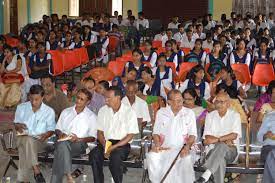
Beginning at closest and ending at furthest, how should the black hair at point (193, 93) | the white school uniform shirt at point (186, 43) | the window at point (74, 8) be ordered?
the black hair at point (193, 93) → the white school uniform shirt at point (186, 43) → the window at point (74, 8)

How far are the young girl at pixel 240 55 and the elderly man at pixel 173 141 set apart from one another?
5103 millimetres

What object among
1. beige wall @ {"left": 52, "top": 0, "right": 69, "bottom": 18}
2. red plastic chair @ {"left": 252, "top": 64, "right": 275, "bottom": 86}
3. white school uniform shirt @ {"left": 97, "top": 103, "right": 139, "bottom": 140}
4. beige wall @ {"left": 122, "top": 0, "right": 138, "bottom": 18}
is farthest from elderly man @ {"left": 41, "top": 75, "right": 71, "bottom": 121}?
beige wall @ {"left": 52, "top": 0, "right": 69, "bottom": 18}

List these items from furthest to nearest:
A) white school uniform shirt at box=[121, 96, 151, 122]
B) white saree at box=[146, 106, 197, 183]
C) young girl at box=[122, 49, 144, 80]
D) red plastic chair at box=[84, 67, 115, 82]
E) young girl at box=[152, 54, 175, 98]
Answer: young girl at box=[122, 49, 144, 80] < red plastic chair at box=[84, 67, 115, 82] < young girl at box=[152, 54, 175, 98] < white school uniform shirt at box=[121, 96, 151, 122] < white saree at box=[146, 106, 197, 183]

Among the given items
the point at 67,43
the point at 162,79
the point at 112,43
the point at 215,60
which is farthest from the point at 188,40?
the point at 162,79

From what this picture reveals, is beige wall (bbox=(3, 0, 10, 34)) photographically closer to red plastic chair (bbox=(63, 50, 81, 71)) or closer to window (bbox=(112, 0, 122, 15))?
window (bbox=(112, 0, 122, 15))

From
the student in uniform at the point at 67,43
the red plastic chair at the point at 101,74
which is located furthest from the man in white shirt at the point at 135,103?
the student in uniform at the point at 67,43

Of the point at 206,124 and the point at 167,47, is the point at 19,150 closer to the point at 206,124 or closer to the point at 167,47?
the point at 206,124

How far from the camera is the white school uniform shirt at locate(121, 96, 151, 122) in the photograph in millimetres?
7770

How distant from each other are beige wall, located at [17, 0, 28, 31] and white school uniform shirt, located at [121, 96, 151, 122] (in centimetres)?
1334

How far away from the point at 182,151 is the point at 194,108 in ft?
3.32

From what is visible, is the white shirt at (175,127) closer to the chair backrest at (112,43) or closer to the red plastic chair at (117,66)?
the red plastic chair at (117,66)

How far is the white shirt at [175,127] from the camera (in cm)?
694

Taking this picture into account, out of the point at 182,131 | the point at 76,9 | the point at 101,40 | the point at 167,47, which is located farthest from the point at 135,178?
the point at 76,9

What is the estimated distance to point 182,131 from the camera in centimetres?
696
